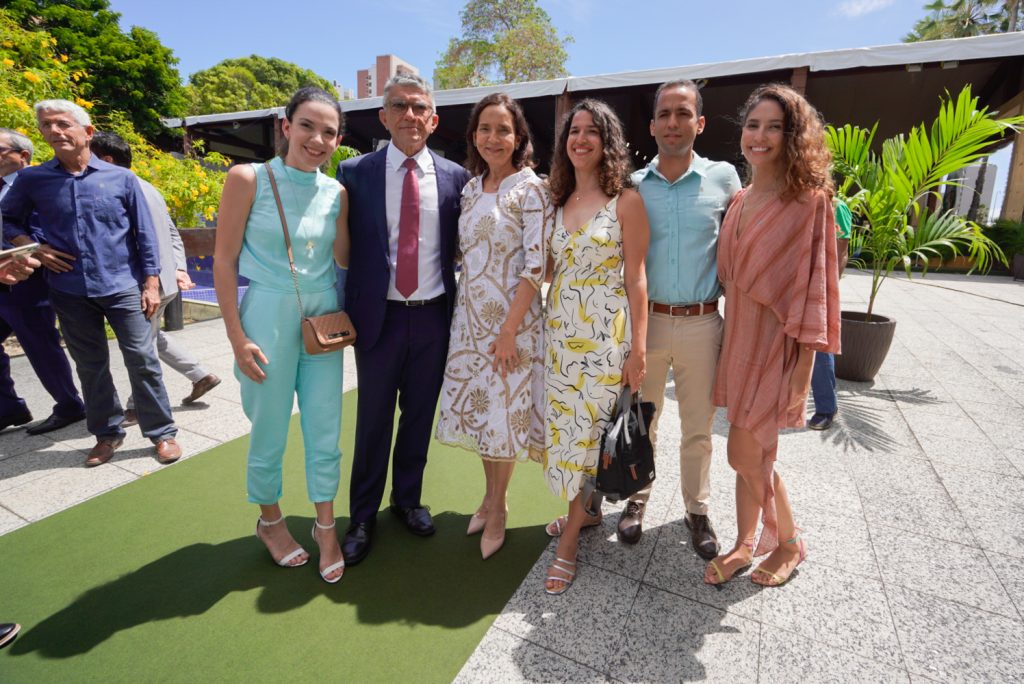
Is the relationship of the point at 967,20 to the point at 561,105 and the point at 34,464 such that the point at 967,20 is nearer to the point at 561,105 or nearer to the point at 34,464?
the point at 561,105

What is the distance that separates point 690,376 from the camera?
7.36 feet

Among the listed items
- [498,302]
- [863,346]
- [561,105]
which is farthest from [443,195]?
[561,105]

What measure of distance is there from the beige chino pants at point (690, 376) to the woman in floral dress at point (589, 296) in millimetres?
221

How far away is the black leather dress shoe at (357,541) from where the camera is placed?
2.28m

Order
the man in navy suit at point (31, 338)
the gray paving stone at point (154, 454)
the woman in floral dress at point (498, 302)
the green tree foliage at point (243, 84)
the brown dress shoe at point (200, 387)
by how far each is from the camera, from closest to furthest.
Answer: the woman in floral dress at point (498, 302), the gray paving stone at point (154, 454), the man in navy suit at point (31, 338), the brown dress shoe at point (200, 387), the green tree foliage at point (243, 84)

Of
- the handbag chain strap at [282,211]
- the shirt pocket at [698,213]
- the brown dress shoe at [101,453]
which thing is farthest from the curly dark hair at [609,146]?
the brown dress shoe at [101,453]

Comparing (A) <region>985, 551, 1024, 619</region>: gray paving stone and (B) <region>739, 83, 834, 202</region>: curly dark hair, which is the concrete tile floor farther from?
(B) <region>739, 83, 834, 202</region>: curly dark hair

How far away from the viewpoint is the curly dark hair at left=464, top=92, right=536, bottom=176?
2.12 metres

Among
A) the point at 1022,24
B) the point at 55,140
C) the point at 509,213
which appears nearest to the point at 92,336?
the point at 55,140

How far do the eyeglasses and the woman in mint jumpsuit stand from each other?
0.69 feet

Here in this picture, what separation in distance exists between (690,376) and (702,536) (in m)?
0.73

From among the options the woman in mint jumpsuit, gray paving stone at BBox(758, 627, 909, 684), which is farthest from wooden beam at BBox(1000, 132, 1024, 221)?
the woman in mint jumpsuit

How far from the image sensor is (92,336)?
302cm

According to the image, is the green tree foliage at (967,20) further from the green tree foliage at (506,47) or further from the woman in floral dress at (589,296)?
the woman in floral dress at (589,296)
